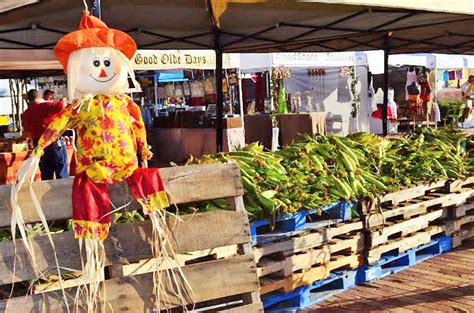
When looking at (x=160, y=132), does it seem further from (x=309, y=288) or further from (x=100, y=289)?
(x=100, y=289)

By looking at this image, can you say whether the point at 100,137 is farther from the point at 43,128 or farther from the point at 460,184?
the point at 43,128

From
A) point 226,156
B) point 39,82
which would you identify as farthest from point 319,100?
point 226,156

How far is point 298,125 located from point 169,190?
10971 mm

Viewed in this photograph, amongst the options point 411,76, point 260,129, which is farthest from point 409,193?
point 411,76

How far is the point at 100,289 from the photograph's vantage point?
2770 millimetres

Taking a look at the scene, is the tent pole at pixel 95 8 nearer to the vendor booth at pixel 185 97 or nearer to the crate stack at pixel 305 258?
the crate stack at pixel 305 258

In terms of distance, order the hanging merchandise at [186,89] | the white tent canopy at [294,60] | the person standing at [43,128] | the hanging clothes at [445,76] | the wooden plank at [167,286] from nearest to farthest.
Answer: the wooden plank at [167,286] < the person standing at [43,128] < the white tent canopy at [294,60] < the hanging merchandise at [186,89] < the hanging clothes at [445,76]

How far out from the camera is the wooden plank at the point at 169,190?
2688mm

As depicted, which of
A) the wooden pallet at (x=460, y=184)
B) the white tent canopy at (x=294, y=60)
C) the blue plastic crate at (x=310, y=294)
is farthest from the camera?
the white tent canopy at (x=294, y=60)

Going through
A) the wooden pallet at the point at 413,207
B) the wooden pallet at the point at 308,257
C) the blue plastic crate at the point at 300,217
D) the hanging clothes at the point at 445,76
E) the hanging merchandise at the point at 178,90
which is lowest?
the wooden pallet at the point at 308,257

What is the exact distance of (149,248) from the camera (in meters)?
2.92

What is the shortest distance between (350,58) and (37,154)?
13988mm

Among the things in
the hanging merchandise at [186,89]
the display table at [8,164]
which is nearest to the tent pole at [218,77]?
the display table at [8,164]

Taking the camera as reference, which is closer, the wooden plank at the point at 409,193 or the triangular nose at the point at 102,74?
the triangular nose at the point at 102,74
